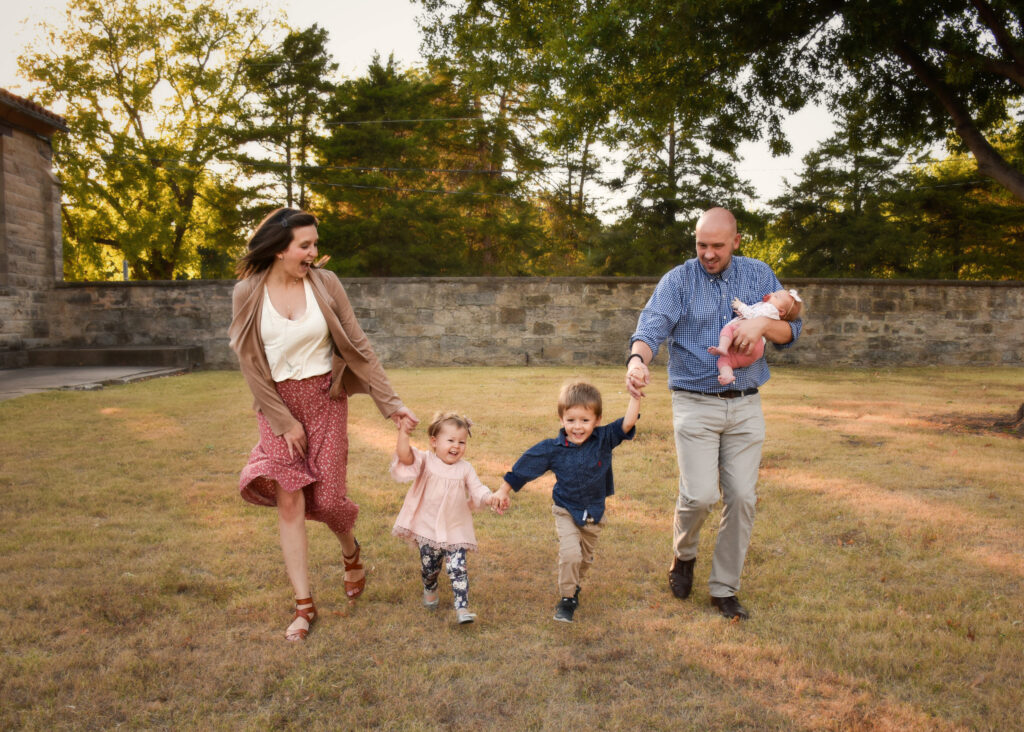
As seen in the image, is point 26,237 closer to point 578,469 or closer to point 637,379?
point 578,469

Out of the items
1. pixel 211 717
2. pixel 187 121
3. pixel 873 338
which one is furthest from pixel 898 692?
pixel 187 121

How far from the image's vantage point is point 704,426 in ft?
11.4

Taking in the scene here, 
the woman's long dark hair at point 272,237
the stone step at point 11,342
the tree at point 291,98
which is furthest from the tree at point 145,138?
the woman's long dark hair at point 272,237

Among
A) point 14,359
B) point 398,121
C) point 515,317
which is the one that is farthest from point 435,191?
point 14,359

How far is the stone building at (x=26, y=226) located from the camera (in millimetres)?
14922

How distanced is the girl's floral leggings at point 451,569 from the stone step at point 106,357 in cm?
1313

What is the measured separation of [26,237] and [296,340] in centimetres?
1577

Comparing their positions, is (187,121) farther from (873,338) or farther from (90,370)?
(873,338)

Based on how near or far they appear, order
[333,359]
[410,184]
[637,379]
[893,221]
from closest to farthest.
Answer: [637,379] → [333,359] → [893,221] → [410,184]

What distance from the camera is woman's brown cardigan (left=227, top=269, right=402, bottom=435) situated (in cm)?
337

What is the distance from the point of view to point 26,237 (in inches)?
620

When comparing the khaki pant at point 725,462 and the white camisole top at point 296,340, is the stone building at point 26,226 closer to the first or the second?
the white camisole top at point 296,340

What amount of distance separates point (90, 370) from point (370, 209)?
13582 mm

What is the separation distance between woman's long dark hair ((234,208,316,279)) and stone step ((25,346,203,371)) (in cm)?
1284
